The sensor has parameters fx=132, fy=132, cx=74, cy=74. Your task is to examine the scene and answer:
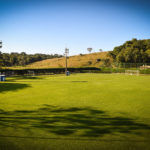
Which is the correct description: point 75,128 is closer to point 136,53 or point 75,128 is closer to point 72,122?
point 72,122

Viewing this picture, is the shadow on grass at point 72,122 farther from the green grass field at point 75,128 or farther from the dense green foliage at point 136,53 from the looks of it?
the dense green foliage at point 136,53

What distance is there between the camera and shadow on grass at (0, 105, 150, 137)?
4711 millimetres

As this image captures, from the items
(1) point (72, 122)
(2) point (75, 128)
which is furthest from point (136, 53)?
(2) point (75, 128)

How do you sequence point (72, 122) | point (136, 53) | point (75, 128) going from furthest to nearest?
point (136, 53) → point (72, 122) → point (75, 128)

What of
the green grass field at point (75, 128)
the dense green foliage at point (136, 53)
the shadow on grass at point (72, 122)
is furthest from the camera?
the dense green foliage at point (136, 53)

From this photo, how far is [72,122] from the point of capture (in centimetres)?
542

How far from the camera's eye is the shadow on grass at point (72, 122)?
185 inches

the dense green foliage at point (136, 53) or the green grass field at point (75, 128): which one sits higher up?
the dense green foliage at point (136, 53)

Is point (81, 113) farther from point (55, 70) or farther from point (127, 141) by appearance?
point (55, 70)

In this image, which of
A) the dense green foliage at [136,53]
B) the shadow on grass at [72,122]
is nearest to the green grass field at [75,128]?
the shadow on grass at [72,122]

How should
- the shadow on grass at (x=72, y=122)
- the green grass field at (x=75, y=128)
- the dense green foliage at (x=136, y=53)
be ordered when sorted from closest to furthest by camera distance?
1. the green grass field at (x=75, y=128)
2. the shadow on grass at (x=72, y=122)
3. the dense green foliage at (x=136, y=53)

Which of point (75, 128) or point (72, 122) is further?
point (72, 122)

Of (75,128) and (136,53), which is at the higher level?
(136,53)

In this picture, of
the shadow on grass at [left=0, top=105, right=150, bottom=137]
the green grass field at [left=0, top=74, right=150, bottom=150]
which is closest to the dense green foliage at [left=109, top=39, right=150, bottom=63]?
the green grass field at [left=0, top=74, right=150, bottom=150]
